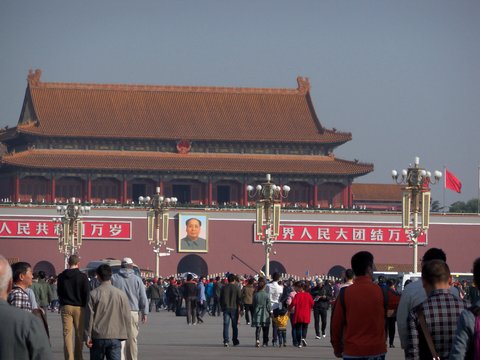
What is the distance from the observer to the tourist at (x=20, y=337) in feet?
20.0

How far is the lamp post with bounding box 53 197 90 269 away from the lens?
5278cm

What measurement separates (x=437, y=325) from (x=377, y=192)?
70.1 m

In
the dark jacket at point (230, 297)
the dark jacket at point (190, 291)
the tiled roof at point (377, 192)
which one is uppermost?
the tiled roof at point (377, 192)

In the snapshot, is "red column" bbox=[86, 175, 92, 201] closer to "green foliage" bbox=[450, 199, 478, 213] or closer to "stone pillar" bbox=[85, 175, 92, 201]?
"stone pillar" bbox=[85, 175, 92, 201]

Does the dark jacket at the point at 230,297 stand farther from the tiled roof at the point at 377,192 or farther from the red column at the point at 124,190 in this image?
the tiled roof at the point at 377,192

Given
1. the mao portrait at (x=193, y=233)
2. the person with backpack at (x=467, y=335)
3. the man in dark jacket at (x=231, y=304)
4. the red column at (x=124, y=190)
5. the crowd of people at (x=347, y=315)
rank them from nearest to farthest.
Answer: the crowd of people at (x=347, y=315) → the person with backpack at (x=467, y=335) → the man in dark jacket at (x=231, y=304) → the mao portrait at (x=193, y=233) → the red column at (x=124, y=190)

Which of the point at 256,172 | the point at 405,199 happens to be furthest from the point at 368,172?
the point at 405,199

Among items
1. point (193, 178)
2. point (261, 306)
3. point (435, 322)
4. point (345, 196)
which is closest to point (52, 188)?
point (193, 178)

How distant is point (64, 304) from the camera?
1439cm

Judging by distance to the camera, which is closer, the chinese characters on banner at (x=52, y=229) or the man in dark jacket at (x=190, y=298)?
the man in dark jacket at (x=190, y=298)

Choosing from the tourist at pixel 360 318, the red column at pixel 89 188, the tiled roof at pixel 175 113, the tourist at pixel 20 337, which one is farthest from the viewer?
the tiled roof at pixel 175 113

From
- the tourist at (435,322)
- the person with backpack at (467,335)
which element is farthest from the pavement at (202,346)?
the person with backpack at (467,335)

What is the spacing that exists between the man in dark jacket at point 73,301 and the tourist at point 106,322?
1451 millimetres

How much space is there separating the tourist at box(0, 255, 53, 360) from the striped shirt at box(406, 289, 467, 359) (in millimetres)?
2825
